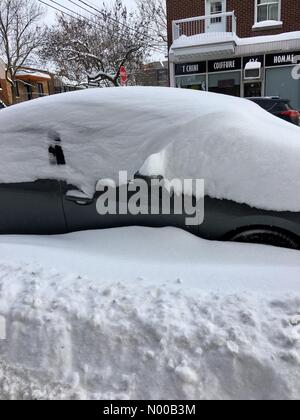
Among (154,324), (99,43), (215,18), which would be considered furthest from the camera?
(99,43)

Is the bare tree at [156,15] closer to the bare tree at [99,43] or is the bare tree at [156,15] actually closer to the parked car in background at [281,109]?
the bare tree at [99,43]

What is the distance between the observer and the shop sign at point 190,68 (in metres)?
17.7

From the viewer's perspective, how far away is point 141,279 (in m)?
2.44

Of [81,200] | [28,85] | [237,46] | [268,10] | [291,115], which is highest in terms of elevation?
[268,10]

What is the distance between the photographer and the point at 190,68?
17.9 metres

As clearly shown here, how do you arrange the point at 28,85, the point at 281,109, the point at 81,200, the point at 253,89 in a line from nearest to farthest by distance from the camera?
the point at 81,200 → the point at 281,109 → the point at 253,89 → the point at 28,85

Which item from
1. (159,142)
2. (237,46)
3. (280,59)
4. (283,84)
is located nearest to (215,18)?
(237,46)

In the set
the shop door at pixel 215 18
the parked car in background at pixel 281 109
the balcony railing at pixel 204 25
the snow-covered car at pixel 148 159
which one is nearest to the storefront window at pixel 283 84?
the balcony railing at pixel 204 25

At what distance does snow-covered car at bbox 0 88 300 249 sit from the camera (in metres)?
2.69

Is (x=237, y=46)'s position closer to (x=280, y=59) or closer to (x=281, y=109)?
(x=280, y=59)

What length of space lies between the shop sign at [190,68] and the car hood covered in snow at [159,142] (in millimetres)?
15459

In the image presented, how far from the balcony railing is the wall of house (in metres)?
0.81

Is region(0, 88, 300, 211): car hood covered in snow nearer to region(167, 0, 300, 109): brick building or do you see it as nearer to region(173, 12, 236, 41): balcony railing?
region(167, 0, 300, 109): brick building

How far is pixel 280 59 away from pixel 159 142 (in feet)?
52.1
